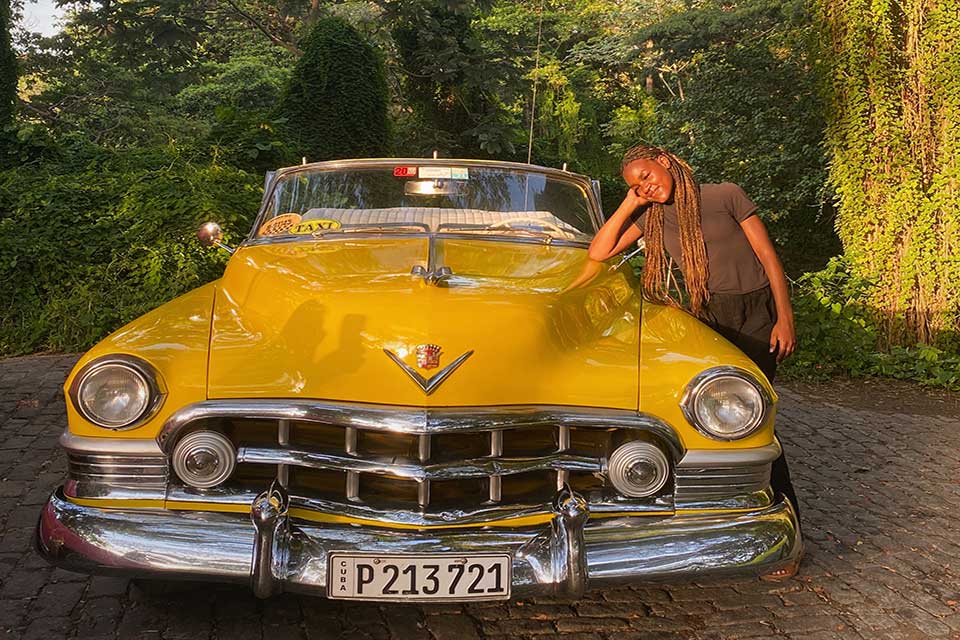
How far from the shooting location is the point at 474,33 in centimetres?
2119

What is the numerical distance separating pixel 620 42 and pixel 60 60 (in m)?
16.7

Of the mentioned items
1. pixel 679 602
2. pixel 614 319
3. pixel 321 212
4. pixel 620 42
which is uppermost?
pixel 620 42

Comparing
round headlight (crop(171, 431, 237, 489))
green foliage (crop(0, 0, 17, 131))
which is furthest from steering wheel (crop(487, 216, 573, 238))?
green foliage (crop(0, 0, 17, 131))

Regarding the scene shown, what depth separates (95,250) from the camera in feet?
29.4

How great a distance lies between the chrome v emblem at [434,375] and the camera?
8.67 feet

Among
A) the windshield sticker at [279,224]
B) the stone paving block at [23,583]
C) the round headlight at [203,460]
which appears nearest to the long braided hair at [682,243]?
the windshield sticker at [279,224]

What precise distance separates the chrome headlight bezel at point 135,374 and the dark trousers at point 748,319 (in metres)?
2.33

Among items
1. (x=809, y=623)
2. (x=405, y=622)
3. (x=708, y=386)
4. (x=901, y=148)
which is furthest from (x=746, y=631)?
(x=901, y=148)

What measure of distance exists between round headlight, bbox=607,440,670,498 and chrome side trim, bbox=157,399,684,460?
3.2 inches

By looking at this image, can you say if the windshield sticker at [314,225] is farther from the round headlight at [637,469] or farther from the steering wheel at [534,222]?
the round headlight at [637,469]

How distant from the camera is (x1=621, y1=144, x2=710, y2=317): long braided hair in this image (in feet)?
12.3

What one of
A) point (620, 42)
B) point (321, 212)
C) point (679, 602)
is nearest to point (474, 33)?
point (620, 42)

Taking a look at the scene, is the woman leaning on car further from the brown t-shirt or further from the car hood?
the car hood

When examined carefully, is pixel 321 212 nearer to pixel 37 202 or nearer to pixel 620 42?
pixel 37 202
